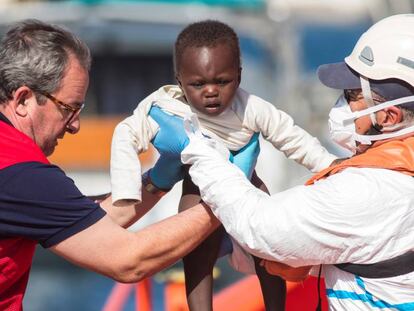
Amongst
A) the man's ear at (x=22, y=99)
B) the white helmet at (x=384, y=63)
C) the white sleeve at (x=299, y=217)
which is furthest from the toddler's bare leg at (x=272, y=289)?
the man's ear at (x=22, y=99)

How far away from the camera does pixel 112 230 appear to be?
286cm

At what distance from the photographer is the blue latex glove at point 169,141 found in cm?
309

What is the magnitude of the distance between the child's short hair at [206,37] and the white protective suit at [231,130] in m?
0.13

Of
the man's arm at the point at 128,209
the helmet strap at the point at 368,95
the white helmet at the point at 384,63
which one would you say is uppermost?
the white helmet at the point at 384,63

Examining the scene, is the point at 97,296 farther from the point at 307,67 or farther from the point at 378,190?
the point at 378,190

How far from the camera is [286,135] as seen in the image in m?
3.21

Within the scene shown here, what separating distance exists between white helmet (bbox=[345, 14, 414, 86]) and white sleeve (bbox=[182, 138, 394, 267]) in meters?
0.28

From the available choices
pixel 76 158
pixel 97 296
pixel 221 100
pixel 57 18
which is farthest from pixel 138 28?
pixel 221 100

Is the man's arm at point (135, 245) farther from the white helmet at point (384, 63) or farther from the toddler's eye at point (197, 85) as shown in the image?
the white helmet at point (384, 63)

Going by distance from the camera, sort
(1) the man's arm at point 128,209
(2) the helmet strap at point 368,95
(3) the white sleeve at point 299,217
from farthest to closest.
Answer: (1) the man's arm at point 128,209
(2) the helmet strap at point 368,95
(3) the white sleeve at point 299,217

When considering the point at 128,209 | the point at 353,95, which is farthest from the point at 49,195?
the point at 353,95

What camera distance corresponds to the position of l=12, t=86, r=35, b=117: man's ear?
113 inches

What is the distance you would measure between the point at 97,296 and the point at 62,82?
21.2ft

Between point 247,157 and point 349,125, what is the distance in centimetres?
49
